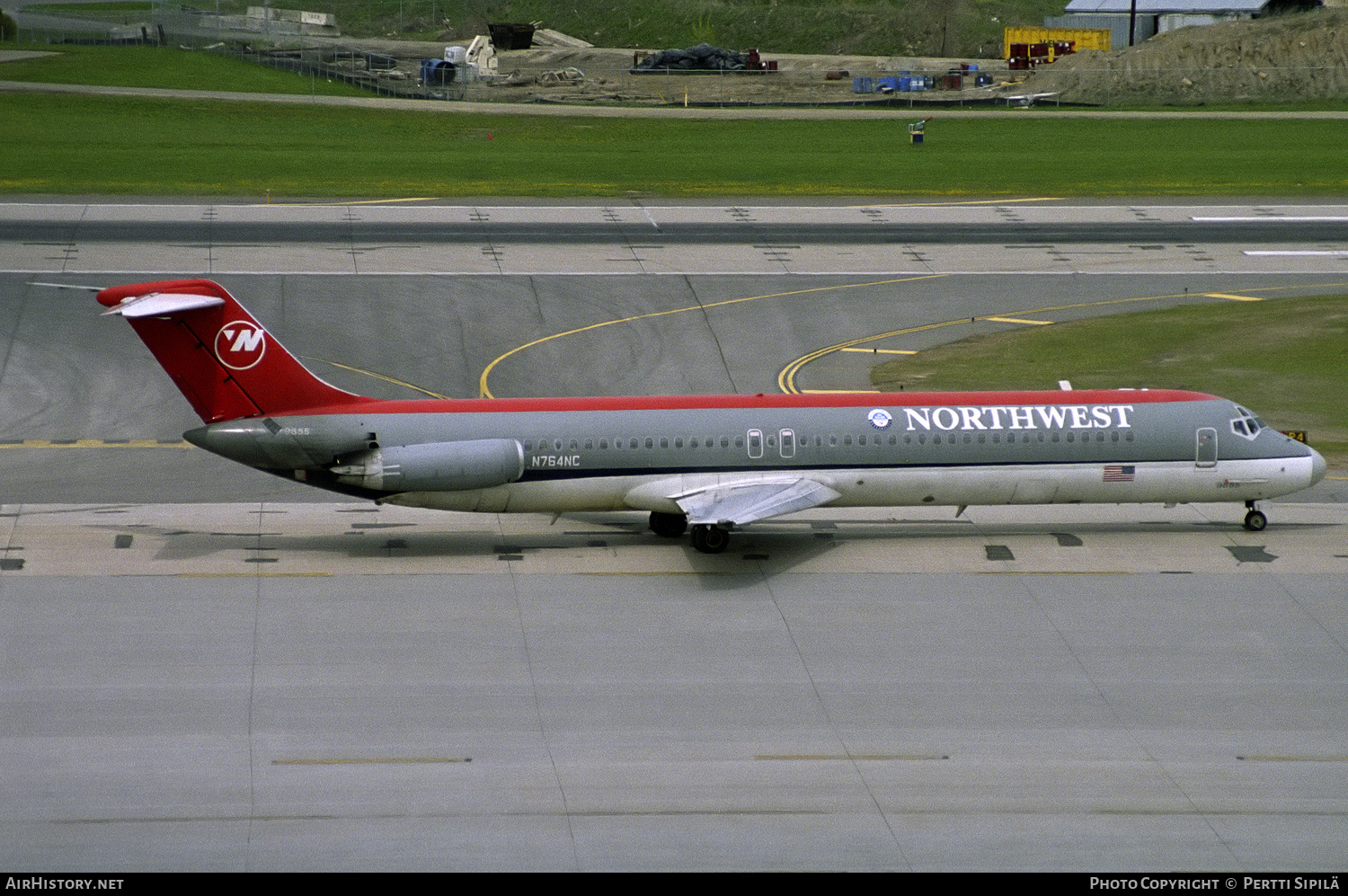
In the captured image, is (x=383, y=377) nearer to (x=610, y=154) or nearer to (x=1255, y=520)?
(x=1255, y=520)

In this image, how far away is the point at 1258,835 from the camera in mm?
24547

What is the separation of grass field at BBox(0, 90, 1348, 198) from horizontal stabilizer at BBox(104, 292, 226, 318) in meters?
50.8

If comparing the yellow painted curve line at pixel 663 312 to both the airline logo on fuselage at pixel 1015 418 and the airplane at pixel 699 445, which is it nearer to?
the airplane at pixel 699 445

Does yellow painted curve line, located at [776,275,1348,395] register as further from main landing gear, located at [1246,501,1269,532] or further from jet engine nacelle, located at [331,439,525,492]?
jet engine nacelle, located at [331,439,525,492]

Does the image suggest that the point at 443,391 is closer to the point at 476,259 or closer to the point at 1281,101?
the point at 476,259

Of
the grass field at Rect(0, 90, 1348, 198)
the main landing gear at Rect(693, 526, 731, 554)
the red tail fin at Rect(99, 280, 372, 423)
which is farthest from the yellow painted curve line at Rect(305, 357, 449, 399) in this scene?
the grass field at Rect(0, 90, 1348, 198)

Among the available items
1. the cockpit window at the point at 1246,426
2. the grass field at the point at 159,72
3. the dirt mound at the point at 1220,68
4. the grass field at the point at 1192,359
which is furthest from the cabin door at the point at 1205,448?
the grass field at the point at 159,72

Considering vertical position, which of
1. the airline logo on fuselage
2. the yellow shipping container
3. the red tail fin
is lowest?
the airline logo on fuselage

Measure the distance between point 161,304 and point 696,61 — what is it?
114231mm

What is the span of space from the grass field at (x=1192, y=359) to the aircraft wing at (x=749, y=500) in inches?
687

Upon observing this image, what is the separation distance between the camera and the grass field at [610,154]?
3467 inches

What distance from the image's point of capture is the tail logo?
36.0m

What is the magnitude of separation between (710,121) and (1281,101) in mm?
48354

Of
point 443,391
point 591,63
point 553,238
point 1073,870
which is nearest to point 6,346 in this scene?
point 443,391
